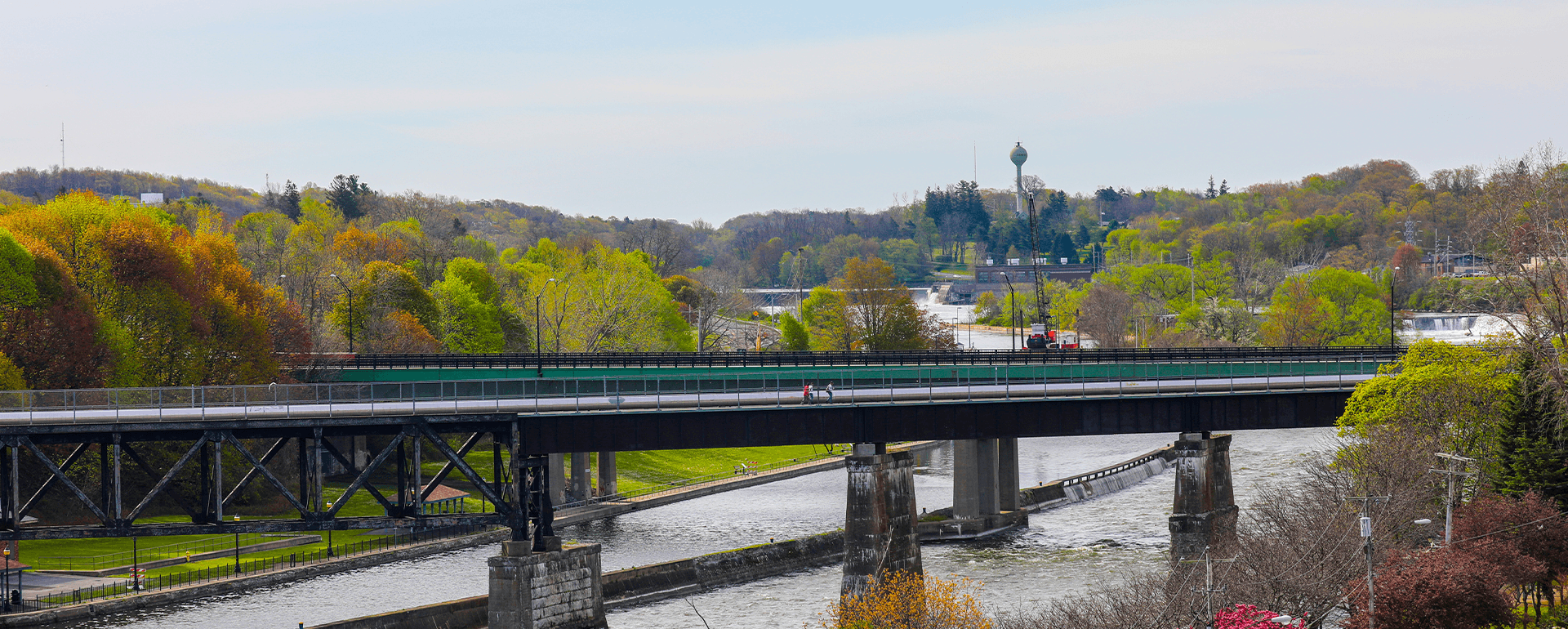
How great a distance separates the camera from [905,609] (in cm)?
5253

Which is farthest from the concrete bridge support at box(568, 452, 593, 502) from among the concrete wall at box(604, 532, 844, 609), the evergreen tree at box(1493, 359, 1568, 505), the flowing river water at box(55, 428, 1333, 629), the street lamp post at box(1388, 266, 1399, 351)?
the evergreen tree at box(1493, 359, 1568, 505)

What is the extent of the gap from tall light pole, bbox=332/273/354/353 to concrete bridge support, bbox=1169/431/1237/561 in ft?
190

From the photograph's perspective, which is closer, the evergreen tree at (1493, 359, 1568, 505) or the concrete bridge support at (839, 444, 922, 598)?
the evergreen tree at (1493, 359, 1568, 505)

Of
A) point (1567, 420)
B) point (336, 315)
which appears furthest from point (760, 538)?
point (336, 315)

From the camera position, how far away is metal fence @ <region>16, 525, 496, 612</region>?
2149 inches

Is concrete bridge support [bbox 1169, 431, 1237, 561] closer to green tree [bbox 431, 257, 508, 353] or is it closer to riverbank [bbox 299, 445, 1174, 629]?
riverbank [bbox 299, 445, 1174, 629]

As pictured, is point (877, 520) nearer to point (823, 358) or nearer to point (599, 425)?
point (599, 425)

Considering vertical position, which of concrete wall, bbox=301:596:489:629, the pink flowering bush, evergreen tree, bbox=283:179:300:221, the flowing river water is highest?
evergreen tree, bbox=283:179:300:221

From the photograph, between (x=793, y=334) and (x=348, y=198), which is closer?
(x=793, y=334)

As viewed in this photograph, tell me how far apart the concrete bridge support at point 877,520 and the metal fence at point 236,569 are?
697 inches

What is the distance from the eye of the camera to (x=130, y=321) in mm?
75562

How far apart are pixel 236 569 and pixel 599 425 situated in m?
19.4

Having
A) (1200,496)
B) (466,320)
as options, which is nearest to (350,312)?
(466,320)

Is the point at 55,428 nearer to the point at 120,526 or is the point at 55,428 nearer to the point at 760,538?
the point at 120,526
